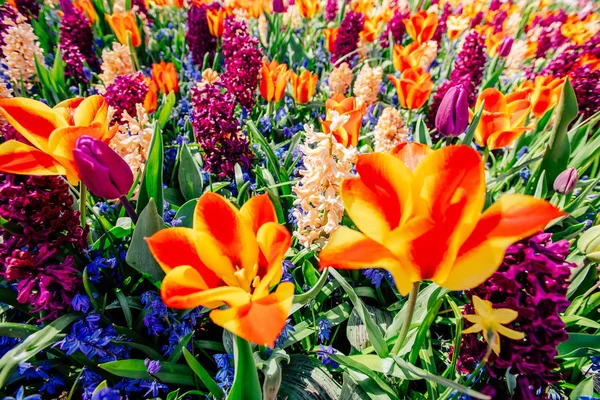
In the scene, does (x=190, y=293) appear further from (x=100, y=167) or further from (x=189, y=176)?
(x=189, y=176)

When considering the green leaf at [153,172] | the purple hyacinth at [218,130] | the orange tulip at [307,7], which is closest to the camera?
the green leaf at [153,172]

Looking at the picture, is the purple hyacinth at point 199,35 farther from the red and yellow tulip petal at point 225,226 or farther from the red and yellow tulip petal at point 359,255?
the red and yellow tulip petal at point 359,255

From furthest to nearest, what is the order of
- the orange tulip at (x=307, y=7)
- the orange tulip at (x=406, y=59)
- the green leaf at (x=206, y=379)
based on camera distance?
the orange tulip at (x=307, y=7) < the orange tulip at (x=406, y=59) < the green leaf at (x=206, y=379)

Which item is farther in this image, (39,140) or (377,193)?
(39,140)

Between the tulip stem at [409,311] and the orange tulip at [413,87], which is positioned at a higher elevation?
the orange tulip at [413,87]

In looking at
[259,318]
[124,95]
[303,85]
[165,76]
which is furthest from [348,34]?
[259,318]

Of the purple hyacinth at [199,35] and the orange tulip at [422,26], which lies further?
the orange tulip at [422,26]

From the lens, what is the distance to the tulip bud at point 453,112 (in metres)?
1.67

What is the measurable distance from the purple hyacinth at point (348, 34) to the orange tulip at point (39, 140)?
8.45 feet

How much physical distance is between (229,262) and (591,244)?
3.82ft

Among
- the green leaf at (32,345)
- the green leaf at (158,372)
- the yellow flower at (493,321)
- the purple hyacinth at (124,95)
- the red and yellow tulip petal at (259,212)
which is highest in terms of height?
the purple hyacinth at (124,95)

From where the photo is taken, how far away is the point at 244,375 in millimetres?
1013

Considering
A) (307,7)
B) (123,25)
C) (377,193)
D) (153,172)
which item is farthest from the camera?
(307,7)

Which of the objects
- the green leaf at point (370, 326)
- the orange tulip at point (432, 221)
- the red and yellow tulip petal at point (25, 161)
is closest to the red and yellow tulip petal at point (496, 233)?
the orange tulip at point (432, 221)
